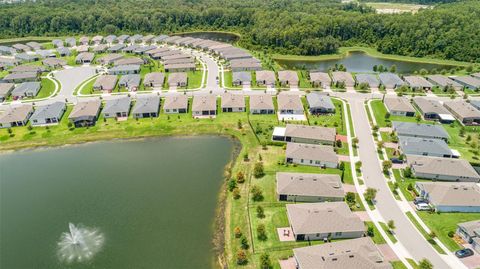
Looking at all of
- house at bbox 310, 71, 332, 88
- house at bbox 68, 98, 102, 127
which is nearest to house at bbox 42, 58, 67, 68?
house at bbox 68, 98, 102, 127

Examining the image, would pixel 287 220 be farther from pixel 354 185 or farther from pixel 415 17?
pixel 415 17

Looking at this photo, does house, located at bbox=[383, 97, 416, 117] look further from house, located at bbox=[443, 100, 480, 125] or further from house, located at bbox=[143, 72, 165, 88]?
house, located at bbox=[143, 72, 165, 88]

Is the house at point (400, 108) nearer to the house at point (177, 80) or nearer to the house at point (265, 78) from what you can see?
the house at point (265, 78)

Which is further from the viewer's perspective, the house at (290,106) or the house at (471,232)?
the house at (290,106)

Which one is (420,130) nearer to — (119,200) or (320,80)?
(320,80)

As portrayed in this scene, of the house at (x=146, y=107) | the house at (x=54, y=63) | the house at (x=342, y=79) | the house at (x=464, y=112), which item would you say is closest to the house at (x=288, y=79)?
the house at (x=342, y=79)

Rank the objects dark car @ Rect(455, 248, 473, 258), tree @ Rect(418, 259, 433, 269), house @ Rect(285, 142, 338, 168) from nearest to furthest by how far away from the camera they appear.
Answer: tree @ Rect(418, 259, 433, 269) < dark car @ Rect(455, 248, 473, 258) < house @ Rect(285, 142, 338, 168)
